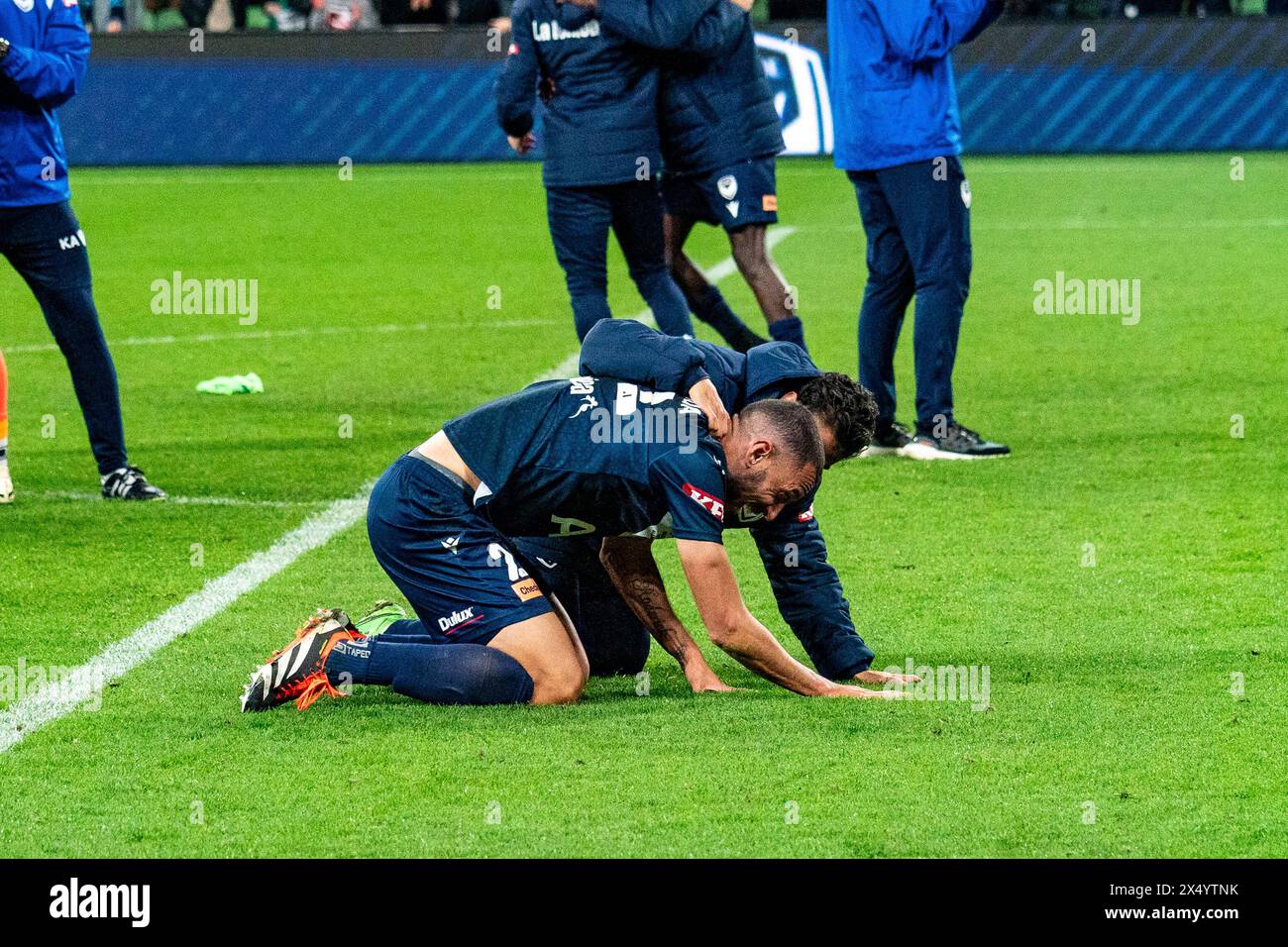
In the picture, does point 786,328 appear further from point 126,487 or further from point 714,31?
point 126,487

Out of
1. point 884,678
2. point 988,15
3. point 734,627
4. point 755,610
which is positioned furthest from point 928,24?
point 734,627

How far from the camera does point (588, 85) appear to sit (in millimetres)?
8812

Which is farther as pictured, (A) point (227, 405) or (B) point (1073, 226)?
(B) point (1073, 226)

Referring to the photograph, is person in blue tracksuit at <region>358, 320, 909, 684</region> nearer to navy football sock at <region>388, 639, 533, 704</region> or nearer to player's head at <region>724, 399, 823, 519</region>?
player's head at <region>724, 399, 823, 519</region>

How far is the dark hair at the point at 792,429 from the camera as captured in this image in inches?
Answer: 186

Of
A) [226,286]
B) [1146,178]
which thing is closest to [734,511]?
[226,286]

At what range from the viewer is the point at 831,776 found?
4484mm

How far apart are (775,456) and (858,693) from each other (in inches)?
27.5

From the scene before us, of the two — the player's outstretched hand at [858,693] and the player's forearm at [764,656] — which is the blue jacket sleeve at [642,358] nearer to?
the player's forearm at [764,656]

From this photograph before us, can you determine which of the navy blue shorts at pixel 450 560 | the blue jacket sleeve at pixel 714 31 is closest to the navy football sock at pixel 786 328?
the blue jacket sleeve at pixel 714 31

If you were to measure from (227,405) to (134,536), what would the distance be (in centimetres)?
301

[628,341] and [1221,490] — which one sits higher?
[628,341]

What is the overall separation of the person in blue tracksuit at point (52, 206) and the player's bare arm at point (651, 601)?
311 centimetres
